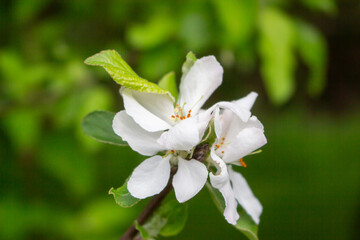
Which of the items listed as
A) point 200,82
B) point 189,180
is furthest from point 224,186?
point 200,82

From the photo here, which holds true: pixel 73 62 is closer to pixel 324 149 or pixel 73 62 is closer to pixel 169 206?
pixel 169 206

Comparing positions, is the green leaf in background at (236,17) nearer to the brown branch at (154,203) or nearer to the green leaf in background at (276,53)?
the green leaf in background at (276,53)

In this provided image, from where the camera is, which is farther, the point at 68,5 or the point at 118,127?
the point at 68,5

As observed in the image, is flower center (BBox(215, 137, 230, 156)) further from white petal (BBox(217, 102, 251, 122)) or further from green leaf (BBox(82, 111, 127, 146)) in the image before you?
green leaf (BBox(82, 111, 127, 146))

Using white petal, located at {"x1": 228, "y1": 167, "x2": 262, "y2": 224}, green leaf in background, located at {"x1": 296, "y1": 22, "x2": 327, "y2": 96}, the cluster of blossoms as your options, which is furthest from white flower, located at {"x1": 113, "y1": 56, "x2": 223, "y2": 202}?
green leaf in background, located at {"x1": 296, "y1": 22, "x2": 327, "y2": 96}

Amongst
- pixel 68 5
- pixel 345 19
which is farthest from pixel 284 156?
pixel 68 5

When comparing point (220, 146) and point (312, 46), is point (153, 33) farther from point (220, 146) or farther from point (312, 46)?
point (220, 146)
